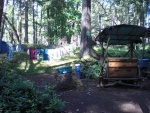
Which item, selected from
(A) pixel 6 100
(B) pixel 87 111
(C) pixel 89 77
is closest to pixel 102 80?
(C) pixel 89 77

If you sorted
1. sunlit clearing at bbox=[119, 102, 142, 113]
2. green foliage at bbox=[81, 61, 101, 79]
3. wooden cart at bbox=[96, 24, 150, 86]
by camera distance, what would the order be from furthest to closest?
green foliage at bbox=[81, 61, 101, 79]
wooden cart at bbox=[96, 24, 150, 86]
sunlit clearing at bbox=[119, 102, 142, 113]

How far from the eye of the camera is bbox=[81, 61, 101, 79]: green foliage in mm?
11930

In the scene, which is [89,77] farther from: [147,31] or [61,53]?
[61,53]

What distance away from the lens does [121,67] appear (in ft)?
30.5

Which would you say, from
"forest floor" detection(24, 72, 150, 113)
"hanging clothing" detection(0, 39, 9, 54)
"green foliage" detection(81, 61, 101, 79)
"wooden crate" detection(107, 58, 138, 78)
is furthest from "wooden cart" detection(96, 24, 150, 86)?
"hanging clothing" detection(0, 39, 9, 54)

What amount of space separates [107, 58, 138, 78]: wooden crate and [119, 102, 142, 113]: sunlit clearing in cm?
249

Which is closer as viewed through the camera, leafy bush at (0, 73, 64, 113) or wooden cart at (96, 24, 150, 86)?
leafy bush at (0, 73, 64, 113)

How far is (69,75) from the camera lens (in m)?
8.73

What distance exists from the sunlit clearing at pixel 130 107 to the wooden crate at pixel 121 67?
249cm

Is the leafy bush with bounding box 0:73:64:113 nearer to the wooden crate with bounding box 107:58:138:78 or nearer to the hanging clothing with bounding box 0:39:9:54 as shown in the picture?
the wooden crate with bounding box 107:58:138:78

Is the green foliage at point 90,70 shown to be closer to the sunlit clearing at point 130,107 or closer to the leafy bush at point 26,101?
the sunlit clearing at point 130,107

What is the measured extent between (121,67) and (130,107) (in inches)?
112

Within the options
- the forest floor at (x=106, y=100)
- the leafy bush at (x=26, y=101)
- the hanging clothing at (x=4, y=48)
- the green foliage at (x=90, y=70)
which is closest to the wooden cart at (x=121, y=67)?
the forest floor at (x=106, y=100)

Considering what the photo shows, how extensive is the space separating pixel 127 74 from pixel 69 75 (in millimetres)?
2406
